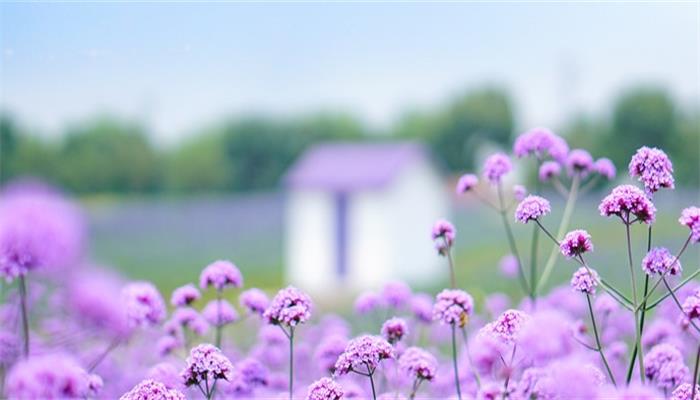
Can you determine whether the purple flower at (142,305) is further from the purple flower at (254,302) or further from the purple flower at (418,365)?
the purple flower at (418,365)

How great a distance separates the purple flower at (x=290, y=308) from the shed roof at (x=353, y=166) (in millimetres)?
11523

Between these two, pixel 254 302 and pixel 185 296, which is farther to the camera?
pixel 185 296

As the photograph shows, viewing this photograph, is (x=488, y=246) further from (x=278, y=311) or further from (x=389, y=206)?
(x=278, y=311)

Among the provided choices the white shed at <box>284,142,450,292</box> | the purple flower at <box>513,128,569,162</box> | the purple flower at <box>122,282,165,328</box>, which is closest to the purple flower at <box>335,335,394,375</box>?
the purple flower at <box>122,282,165,328</box>

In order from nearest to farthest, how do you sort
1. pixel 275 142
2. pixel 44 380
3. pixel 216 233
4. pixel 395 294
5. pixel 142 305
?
1. pixel 44 380
2. pixel 142 305
3. pixel 395 294
4. pixel 216 233
5. pixel 275 142

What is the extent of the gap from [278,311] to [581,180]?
0.99 m

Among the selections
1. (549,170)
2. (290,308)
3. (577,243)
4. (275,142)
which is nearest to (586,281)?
(577,243)

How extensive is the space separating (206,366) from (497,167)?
780mm

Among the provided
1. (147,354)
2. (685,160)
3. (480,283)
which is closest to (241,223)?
(480,283)

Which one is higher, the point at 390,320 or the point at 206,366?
the point at 390,320

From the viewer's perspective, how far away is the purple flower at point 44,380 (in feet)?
2.46

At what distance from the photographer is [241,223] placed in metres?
16.8

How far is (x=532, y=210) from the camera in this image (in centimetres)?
115

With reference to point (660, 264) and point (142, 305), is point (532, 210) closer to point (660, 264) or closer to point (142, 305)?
point (660, 264)
